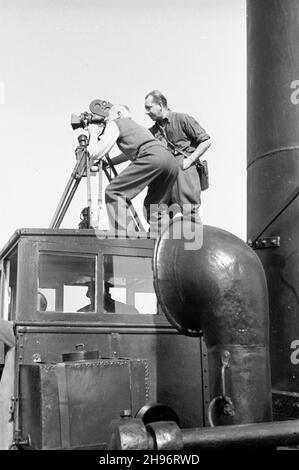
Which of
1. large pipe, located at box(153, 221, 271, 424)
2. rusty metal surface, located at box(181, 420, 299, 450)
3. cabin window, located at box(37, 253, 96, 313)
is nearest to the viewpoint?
rusty metal surface, located at box(181, 420, 299, 450)

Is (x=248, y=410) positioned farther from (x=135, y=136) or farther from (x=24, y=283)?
(x=135, y=136)

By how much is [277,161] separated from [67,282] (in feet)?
Answer: 5.84

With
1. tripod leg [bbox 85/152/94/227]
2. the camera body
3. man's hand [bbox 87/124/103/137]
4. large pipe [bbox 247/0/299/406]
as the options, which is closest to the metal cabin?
tripod leg [bbox 85/152/94/227]

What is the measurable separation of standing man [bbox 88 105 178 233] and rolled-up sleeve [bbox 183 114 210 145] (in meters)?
0.44

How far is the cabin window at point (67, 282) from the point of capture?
4.05m

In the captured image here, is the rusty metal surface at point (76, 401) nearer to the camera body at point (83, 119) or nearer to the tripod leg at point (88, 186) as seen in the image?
the tripod leg at point (88, 186)

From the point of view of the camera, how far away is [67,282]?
4121 mm

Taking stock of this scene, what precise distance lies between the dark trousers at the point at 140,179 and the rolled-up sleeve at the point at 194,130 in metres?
Answer: 0.44

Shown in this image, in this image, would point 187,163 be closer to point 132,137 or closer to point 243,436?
point 132,137

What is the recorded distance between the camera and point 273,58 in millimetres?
3303

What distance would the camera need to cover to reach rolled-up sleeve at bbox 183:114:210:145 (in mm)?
5238

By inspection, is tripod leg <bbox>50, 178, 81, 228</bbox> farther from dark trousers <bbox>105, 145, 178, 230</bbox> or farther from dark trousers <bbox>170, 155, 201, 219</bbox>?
dark trousers <bbox>170, 155, 201, 219</bbox>

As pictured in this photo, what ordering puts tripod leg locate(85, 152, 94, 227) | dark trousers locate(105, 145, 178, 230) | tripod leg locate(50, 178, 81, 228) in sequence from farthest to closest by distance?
tripod leg locate(50, 178, 81, 228) < tripod leg locate(85, 152, 94, 227) < dark trousers locate(105, 145, 178, 230)

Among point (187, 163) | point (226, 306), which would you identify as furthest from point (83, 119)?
point (226, 306)
